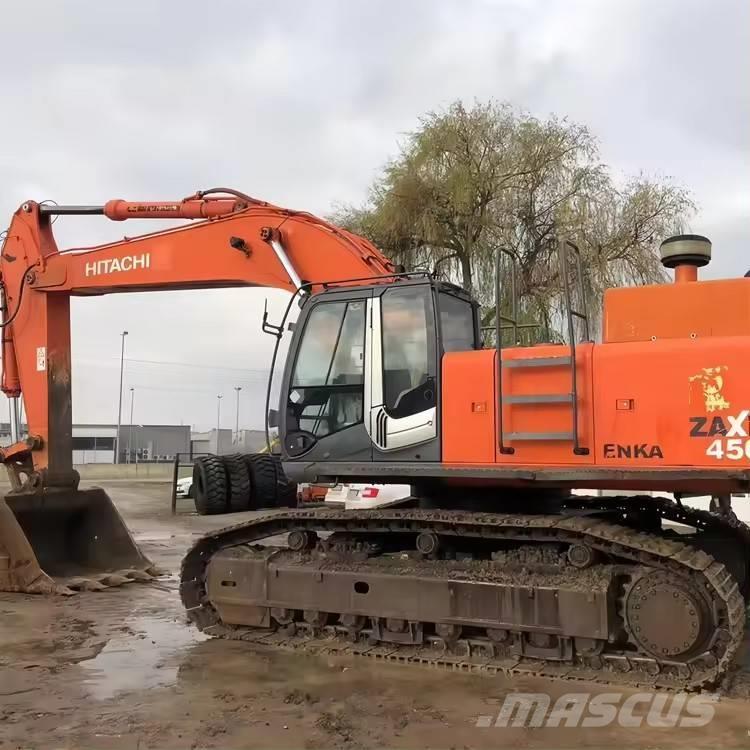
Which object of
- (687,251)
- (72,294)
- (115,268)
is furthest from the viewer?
(72,294)

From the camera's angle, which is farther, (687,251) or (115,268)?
(115,268)

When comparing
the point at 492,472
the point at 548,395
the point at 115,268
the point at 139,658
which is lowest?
the point at 139,658

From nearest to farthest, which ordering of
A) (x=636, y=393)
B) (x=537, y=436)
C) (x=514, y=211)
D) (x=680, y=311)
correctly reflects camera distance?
(x=636, y=393) → (x=537, y=436) → (x=680, y=311) → (x=514, y=211)

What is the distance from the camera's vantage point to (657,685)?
218 inches

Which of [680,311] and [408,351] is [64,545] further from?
[680,311]

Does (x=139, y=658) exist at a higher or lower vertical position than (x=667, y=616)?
lower

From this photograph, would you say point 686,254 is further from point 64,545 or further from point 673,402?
point 64,545

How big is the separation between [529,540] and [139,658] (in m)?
3.20

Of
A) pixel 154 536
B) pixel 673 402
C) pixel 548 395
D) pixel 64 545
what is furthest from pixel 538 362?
pixel 154 536

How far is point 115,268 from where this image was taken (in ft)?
30.1

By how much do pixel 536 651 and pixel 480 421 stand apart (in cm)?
174

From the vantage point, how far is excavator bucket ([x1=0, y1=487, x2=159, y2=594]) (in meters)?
8.84

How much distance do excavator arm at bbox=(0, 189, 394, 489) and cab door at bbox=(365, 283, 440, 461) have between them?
38.8 inches

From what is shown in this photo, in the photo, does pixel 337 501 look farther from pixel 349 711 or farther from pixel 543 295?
pixel 349 711
